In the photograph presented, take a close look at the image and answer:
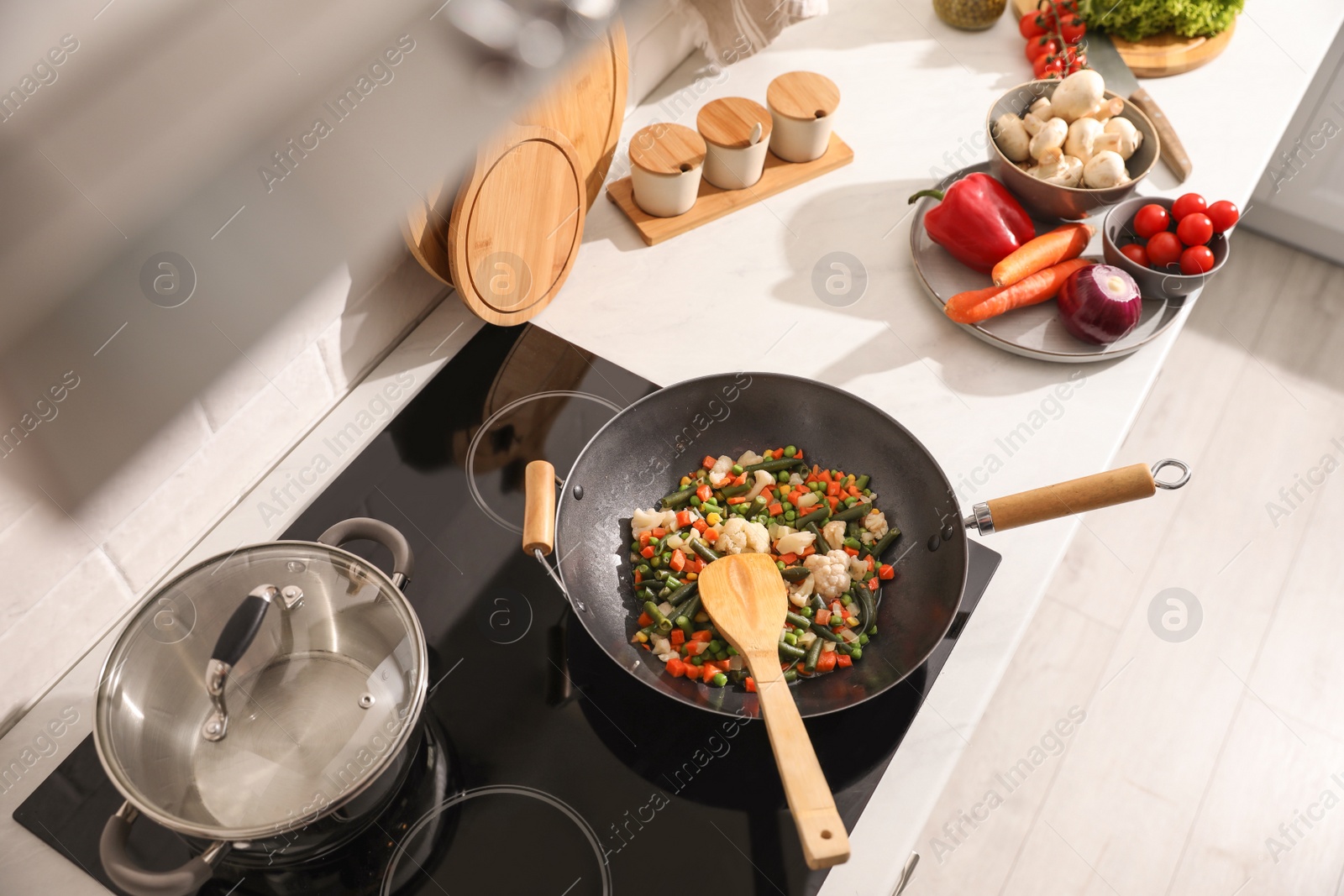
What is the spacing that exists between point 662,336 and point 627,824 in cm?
60

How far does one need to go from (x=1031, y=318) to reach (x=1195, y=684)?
95cm

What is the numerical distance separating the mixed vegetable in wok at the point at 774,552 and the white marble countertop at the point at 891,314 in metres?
0.13

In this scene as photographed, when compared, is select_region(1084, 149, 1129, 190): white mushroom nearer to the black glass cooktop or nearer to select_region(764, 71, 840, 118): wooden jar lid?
select_region(764, 71, 840, 118): wooden jar lid

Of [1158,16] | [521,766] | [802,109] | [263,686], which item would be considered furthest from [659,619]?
[1158,16]

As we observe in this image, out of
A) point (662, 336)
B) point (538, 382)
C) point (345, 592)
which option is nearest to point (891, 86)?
point (662, 336)

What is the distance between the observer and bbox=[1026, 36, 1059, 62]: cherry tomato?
143 centimetres

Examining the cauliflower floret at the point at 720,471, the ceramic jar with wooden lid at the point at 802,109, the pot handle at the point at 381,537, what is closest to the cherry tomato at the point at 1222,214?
the ceramic jar with wooden lid at the point at 802,109

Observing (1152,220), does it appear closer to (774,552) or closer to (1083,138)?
(1083,138)

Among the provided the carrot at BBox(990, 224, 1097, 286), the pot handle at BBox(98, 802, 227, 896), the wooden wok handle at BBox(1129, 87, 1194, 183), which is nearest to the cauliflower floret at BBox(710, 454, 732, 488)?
the carrot at BBox(990, 224, 1097, 286)

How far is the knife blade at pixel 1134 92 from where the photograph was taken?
1345 millimetres

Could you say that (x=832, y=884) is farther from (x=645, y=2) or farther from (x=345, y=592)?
(x=645, y=2)

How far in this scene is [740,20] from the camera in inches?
52.7

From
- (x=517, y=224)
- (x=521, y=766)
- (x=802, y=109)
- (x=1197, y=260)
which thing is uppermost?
(x=517, y=224)

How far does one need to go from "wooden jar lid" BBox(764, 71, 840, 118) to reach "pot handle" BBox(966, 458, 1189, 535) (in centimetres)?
65
